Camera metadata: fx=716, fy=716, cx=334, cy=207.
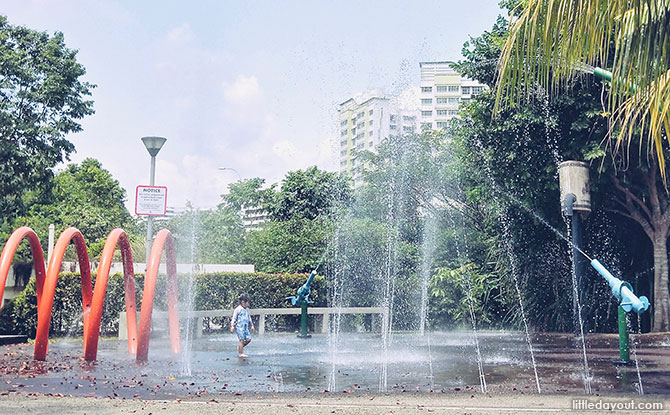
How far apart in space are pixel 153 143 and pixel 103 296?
16.0ft

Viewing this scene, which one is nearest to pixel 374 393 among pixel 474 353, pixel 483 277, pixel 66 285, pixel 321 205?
pixel 474 353

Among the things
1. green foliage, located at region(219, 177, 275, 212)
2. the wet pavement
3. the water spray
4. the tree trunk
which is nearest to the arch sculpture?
the wet pavement

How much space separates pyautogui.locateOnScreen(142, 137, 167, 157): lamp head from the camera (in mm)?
16562

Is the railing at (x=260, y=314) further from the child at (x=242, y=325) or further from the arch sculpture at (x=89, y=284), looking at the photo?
the child at (x=242, y=325)

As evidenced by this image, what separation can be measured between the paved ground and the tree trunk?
12580mm

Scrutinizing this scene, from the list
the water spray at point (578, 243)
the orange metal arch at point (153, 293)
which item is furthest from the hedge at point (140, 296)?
the water spray at point (578, 243)

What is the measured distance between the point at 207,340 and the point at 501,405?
12434 millimetres

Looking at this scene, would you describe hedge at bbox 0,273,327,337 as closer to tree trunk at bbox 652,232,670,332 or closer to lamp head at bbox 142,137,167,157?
lamp head at bbox 142,137,167,157

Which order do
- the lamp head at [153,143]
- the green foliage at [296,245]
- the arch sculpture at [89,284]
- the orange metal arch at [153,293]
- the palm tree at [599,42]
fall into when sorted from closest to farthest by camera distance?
Answer: the palm tree at [599,42] → the arch sculpture at [89,284] → the orange metal arch at [153,293] → the lamp head at [153,143] → the green foliage at [296,245]

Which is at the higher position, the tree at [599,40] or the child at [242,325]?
the tree at [599,40]

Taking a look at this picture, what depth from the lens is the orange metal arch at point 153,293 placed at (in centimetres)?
1317

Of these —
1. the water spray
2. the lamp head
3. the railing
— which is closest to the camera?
the water spray

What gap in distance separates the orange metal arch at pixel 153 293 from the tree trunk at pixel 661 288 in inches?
532

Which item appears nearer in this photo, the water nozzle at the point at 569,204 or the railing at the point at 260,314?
the water nozzle at the point at 569,204
